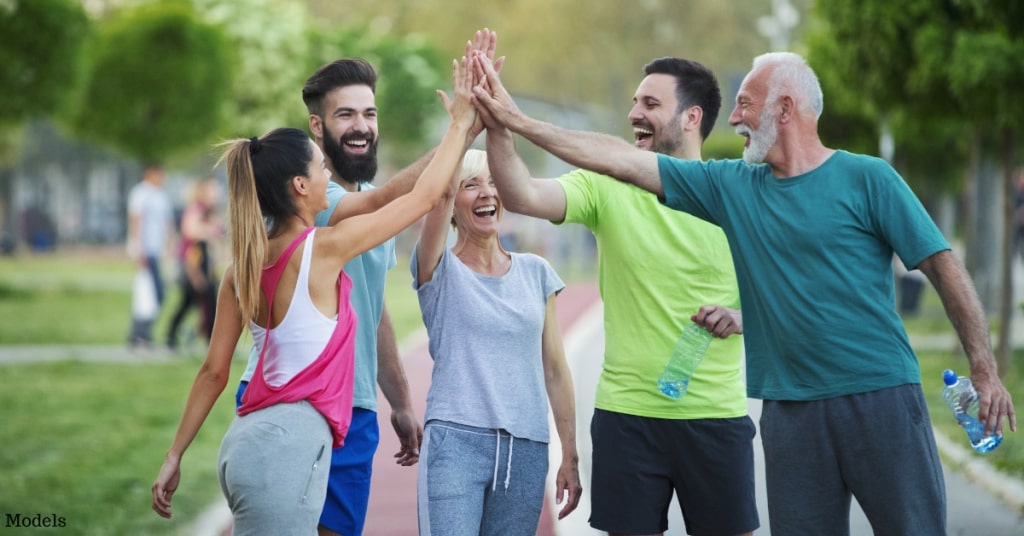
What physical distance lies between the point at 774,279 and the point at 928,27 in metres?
11.0

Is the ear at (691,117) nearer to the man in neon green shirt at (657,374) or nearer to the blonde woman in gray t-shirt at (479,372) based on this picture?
the man in neon green shirt at (657,374)

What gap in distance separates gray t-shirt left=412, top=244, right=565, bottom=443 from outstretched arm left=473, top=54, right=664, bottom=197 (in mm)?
520

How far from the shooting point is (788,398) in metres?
4.75

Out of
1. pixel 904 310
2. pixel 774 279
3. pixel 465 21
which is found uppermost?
pixel 465 21

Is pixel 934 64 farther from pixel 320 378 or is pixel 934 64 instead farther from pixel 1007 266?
pixel 320 378

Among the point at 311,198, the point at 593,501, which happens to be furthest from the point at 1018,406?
the point at 311,198

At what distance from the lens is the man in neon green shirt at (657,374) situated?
5.38 m

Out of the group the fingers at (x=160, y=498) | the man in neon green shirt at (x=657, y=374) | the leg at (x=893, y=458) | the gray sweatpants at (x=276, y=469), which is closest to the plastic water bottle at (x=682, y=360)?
the man in neon green shirt at (x=657, y=374)

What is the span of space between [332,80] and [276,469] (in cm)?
178

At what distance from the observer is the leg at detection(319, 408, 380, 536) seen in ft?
17.1

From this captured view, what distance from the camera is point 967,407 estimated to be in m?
4.98

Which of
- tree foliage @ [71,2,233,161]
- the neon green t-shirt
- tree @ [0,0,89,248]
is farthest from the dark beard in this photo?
tree foliage @ [71,2,233,161]

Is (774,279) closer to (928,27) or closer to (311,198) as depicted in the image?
(311,198)

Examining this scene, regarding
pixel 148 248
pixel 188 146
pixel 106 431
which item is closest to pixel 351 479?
pixel 106 431
